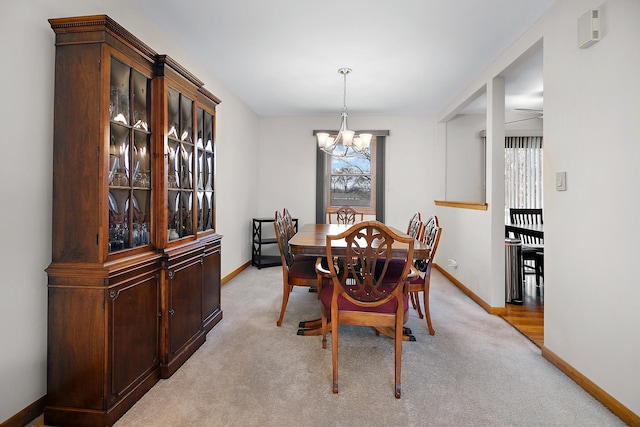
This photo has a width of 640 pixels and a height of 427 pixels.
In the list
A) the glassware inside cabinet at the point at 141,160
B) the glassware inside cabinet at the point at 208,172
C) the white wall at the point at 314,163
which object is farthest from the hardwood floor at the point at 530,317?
the glassware inside cabinet at the point at 141,160

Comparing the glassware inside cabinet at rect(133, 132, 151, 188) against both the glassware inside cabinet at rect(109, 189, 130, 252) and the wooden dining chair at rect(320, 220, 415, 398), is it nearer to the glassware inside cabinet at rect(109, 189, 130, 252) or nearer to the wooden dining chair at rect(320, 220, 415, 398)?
the glassware inside cabinet at rect(109, 189, 130, 252)

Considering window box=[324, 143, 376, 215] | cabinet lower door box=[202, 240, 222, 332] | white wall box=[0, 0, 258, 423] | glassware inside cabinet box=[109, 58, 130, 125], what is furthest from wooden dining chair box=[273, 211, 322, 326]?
window box=[324, 143, 376, 215]

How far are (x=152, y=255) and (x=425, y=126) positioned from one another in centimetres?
492

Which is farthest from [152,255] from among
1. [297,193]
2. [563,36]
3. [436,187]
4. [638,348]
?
[436,187]

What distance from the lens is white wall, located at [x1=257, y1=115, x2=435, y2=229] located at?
566 centimetres

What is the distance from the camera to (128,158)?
1.86 m

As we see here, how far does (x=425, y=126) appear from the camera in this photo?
5637mm

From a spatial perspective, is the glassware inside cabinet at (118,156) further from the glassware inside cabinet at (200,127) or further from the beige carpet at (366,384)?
the beige carpet at (366,384)

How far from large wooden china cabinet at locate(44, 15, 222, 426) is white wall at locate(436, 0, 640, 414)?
2.54m

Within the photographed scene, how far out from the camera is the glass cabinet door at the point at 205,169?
2660 millimetres

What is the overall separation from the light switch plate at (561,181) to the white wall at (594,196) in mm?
31

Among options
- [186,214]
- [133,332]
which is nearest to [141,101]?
[186,214]

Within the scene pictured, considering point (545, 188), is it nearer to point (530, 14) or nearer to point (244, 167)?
point (530, 14)

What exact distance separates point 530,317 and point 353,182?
3425 mm
